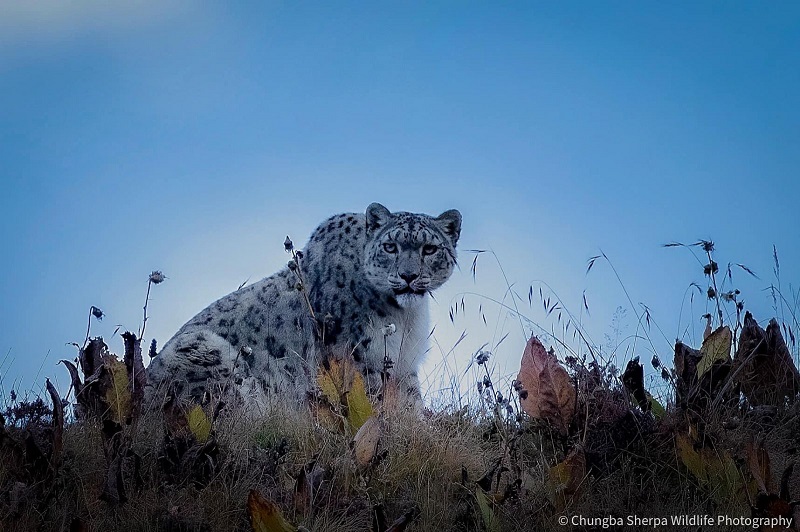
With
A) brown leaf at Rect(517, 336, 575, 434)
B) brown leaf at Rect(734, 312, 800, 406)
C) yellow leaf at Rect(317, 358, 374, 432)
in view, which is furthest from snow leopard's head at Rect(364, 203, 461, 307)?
brown leaf at Rect(517, 336, 575, 434)

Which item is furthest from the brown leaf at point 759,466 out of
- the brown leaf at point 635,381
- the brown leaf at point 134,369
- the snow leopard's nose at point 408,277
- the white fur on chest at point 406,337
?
the snow leopard's nose at point 408,277

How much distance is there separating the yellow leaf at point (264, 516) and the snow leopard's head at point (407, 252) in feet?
17.8

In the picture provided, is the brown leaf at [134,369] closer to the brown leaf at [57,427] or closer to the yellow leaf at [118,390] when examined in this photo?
the yellow leaf at [118,390]

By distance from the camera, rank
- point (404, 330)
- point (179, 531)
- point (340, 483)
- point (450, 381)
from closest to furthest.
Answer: point (179, 531) < point (340, 483) < point (450, 381) < point (404, 330)

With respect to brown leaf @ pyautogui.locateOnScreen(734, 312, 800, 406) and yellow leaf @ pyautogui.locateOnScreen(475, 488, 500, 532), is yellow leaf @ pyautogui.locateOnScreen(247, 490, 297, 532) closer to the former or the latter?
yellow leaf @ pyautogui.locateOnScreen(475, 488, 500, 532)

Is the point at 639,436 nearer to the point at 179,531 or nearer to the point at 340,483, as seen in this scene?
the point at 340,483

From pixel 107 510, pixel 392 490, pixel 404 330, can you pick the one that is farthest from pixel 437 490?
pixel 404 330

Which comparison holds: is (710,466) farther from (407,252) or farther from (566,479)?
(407,252)

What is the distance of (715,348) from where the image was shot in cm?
584

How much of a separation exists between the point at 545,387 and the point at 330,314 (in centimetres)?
306

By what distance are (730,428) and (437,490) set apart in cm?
205

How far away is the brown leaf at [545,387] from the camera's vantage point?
5496 mm

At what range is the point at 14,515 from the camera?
4.44 m

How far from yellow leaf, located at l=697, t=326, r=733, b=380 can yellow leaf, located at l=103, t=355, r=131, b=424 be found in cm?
392
